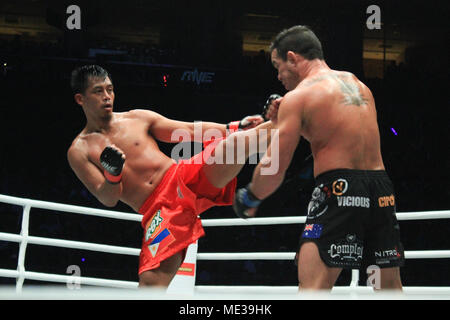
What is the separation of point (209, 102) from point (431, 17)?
5639mm

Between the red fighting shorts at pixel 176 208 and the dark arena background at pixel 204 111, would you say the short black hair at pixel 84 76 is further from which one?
the dark arena background at pixel 204 111

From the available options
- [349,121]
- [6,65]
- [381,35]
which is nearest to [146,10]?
[6,65]

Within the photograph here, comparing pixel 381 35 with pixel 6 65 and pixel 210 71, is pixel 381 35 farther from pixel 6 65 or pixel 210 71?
pixel 6 65

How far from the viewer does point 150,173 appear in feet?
9.89

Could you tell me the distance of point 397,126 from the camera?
32.0 feet

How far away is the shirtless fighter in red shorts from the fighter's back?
1.58 feet

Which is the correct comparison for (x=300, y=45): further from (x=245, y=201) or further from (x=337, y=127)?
(x=245, y=201)

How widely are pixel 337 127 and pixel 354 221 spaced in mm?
343

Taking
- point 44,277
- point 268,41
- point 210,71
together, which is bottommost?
point 44,277

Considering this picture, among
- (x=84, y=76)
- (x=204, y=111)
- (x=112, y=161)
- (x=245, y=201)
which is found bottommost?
(x=245, y=201)

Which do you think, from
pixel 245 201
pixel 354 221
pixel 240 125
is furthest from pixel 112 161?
pixel 354 221

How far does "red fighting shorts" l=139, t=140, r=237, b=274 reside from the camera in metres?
2.76

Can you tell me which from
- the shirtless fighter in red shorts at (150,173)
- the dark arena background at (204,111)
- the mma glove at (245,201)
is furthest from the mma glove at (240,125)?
the dark arena background at (204,111)

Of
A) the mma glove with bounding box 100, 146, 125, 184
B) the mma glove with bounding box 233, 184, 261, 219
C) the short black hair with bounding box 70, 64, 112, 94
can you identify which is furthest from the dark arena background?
the mma glove with bounding box 233, 184, 261, 219
